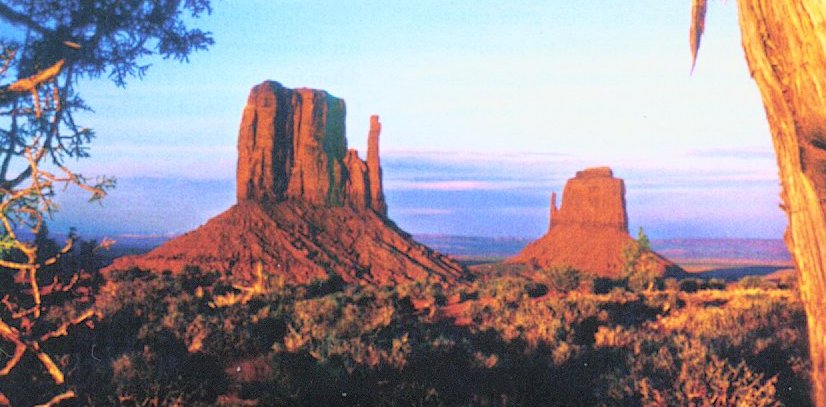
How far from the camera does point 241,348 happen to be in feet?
34.6

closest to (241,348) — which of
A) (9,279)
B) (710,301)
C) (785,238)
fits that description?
(9,279)

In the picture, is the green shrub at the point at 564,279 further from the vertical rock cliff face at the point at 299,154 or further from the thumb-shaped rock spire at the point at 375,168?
the thumb-shaped rock spire at the point at 375,168

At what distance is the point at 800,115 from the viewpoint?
5.44 m

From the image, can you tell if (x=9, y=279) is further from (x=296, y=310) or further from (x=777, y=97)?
(x=296, y=310)

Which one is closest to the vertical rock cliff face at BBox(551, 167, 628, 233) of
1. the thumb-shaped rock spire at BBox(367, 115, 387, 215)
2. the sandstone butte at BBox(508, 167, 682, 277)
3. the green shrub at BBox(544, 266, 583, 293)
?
the sandstone butte at BBox(508, 167, 682, 277)

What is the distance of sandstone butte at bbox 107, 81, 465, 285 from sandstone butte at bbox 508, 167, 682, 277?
19410 millimetres

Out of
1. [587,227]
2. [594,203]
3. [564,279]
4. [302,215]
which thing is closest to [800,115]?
[564,279]

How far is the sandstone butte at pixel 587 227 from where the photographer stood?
81875 millimetres

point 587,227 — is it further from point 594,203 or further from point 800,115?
point 800,115

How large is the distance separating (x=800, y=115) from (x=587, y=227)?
288ft

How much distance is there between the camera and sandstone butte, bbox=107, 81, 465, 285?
188 ft

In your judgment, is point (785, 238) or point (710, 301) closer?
point (785, 238)

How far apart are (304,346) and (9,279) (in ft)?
15.8

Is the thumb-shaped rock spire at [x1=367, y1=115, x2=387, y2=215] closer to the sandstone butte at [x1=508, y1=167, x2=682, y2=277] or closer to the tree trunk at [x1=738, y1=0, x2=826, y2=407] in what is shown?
the sandstone butte at [x1=508, y1=167, x2=682, y2=277]
